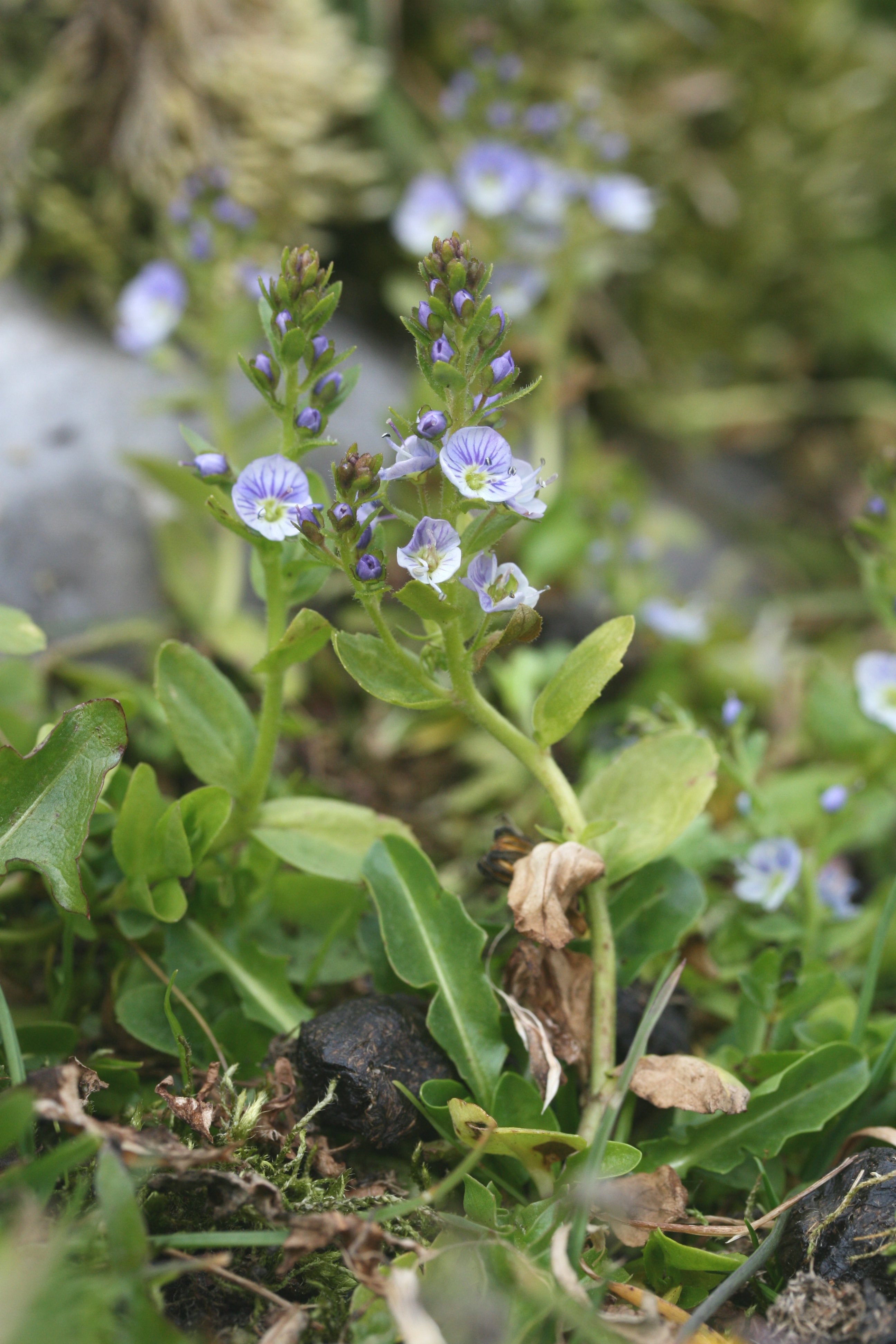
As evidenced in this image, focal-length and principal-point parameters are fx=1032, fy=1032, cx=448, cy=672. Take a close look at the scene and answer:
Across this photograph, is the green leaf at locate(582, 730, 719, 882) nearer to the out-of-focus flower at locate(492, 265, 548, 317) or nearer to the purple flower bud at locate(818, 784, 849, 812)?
the purple flower bud at locate(818, 784, 849, 812)

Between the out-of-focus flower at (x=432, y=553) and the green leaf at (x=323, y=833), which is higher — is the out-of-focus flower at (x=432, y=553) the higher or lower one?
the higher one

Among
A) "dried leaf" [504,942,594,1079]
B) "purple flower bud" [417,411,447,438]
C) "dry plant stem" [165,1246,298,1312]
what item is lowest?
"dried leaf" [504,942,594,1079]

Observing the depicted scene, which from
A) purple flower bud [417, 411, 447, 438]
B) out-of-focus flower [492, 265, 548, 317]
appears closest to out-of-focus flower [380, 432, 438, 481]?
purple flower bud [417, 411, 447, 438]

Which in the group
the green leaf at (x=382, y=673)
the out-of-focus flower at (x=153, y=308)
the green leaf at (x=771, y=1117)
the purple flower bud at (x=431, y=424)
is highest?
the purple flower bud at (x=431, y=424)

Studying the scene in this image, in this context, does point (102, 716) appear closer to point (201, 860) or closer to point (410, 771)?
point (201, 860)

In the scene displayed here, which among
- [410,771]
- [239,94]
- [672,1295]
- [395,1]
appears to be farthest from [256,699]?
[395,1]

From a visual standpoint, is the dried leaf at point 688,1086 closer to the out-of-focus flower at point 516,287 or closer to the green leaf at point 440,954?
the green leaf at point 440,954

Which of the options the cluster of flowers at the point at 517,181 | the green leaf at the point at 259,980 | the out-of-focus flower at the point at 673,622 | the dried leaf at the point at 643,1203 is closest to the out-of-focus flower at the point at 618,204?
the cluster of flowers at the point at 517,181
